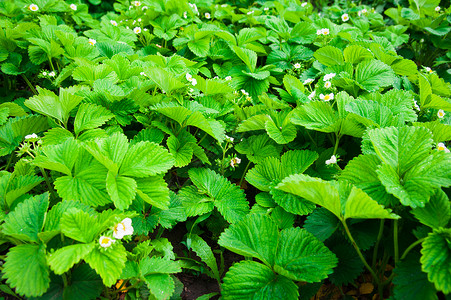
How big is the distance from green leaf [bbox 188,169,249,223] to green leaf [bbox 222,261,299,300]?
0.34 m

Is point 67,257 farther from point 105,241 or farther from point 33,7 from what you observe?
point 33,7

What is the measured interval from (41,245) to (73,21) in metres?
3.18

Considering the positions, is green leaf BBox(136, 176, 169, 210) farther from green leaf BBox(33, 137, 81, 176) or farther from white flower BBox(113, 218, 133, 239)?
green leaf BBox(33, 137, 81, 176)

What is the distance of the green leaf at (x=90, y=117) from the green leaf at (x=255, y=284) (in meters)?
1.09

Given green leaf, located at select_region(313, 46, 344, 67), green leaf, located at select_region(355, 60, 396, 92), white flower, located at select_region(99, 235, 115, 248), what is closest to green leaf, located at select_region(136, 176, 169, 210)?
white flower, located at select_region(99, 235, 115, 248)

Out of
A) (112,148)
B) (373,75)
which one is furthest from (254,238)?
(373,75)

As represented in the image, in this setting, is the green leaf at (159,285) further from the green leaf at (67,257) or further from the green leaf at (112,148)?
the green leaf at (112,148)

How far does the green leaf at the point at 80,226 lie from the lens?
3.85ft

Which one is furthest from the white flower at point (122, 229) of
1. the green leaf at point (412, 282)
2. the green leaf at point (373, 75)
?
the green leaf at point (373, 75)

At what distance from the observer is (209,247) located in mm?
1731

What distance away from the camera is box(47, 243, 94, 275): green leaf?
107 centimetres

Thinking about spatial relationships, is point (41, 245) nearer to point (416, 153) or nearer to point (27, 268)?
point (27, 268)

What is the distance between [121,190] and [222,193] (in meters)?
0.64

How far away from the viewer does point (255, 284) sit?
130 centimetres
